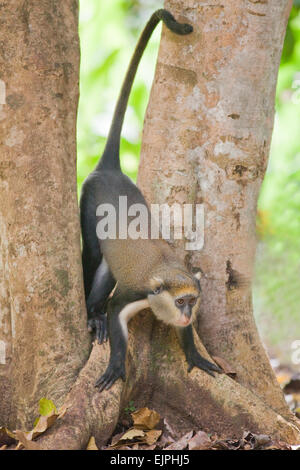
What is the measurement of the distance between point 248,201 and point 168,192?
1.54 feet

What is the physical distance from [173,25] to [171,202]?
0.99 metres

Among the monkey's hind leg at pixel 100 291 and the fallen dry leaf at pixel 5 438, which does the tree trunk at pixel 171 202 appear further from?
the monkey's hind leg at pixel 100 291

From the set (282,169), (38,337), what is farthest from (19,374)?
(282,169)

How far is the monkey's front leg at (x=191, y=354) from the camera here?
3240mm

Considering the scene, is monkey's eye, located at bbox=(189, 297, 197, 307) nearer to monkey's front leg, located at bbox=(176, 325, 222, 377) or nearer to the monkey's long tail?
monkey's front leg, located at bbox=(176, 325, 222, 377)

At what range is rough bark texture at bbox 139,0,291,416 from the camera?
3512 millimetres

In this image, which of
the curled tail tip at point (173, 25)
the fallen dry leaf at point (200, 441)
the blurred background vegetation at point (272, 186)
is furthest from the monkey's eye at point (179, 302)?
the blurred background vegetation at point (272, 186)

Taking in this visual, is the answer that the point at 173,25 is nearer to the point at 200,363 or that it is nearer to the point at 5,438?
the point at 200,363

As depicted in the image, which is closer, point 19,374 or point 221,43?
point 19,374

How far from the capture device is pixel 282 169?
6512 mm

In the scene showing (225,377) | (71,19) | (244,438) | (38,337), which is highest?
(71,19)

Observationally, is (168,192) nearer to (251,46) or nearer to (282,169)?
(251,46)

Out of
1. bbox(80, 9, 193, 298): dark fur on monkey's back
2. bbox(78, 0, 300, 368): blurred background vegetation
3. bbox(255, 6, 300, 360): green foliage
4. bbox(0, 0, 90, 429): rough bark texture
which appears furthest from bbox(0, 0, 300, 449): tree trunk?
bbox(255, 6, 300, 360): green foliage
